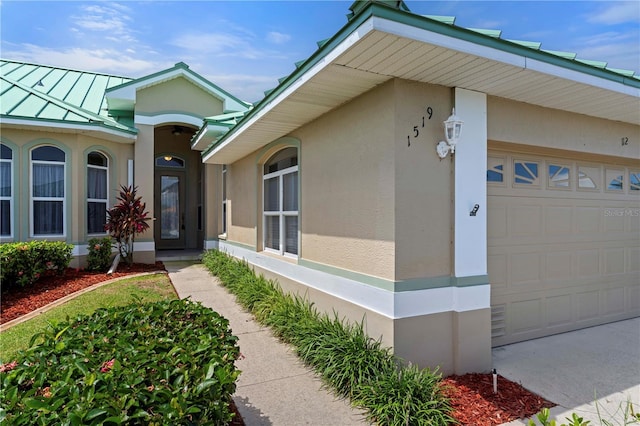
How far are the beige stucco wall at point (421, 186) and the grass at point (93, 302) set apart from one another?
3.25 m

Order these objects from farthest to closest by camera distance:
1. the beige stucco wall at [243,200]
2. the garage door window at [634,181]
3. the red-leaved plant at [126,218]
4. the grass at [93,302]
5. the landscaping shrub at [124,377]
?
the red-leaved plant at [126,218] → the beige stucco wall at [243,200] → the garage door window at [634,181] → the grass at [93,302] → the landscaping shrub at [124,377]

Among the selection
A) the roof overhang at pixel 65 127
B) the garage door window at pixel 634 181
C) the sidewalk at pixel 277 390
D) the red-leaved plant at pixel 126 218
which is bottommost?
the sidewalk at pixel 277 390

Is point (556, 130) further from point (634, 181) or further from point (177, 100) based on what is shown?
point (177, 100)

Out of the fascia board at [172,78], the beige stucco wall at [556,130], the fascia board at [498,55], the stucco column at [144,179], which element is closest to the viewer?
the fascia board at [498,55]

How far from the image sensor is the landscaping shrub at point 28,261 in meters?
7.49

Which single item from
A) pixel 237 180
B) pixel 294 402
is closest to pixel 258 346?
pixel 294 402

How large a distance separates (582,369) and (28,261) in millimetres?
10130

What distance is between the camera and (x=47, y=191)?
9.82 meters

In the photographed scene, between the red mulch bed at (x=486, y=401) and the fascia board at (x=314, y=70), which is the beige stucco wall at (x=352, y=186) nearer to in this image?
the fascia board at (x=314, y=70)

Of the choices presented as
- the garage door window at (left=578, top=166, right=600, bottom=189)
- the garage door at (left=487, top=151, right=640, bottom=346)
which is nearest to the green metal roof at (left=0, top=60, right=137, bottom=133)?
the garage door at (left=487, top=151, right=640, bottom=346)

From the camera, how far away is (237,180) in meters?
9.85

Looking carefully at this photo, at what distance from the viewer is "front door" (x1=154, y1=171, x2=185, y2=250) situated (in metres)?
15.0

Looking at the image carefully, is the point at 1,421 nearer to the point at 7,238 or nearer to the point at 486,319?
the point at 486,319

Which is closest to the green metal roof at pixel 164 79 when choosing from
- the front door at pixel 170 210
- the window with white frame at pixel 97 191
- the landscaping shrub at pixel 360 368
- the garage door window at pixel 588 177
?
the window with white frame at pixel 97 191
